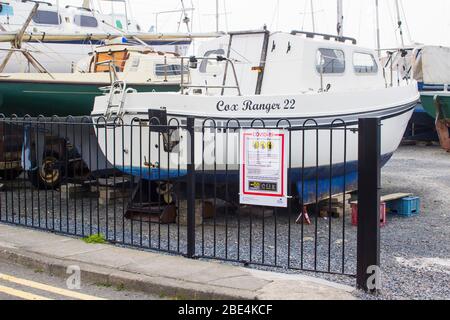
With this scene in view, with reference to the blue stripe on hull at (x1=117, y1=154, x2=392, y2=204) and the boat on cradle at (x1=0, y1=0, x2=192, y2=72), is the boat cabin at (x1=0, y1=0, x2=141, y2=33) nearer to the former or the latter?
the boat on cradle at (x1=0, y1=0, x2=192, y2=72)

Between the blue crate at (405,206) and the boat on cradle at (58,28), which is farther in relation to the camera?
the boat on cradle at (58,28)

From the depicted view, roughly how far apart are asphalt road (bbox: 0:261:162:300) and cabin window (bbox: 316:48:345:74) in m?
6.38

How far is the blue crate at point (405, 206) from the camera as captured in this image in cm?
1057

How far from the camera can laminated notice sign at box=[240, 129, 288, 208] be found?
6.67 metres

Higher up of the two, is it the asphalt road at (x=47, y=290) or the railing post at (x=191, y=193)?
the railing post at (x=191, y=193)

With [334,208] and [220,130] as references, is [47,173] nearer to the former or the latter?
[220,130]

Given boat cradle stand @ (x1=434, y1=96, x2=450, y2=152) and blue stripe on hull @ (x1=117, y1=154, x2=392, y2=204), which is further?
boat cradle stand @ (x1=434, y1=96, x2=450, y2=152)

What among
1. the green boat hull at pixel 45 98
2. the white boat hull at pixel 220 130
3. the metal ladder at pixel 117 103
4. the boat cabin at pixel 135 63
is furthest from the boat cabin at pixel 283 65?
the boat cabin at pixel 135 63

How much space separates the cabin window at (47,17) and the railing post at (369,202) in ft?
59.9

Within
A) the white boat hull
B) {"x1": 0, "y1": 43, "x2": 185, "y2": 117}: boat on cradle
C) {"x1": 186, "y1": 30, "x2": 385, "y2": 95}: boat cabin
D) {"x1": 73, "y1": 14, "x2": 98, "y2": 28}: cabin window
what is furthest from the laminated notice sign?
{"x1": 73, "y1": 14, "x2": 98, "y2": 28}: cabin window

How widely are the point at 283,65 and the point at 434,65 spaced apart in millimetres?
15236

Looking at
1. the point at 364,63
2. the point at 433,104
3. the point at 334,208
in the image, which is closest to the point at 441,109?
the point at 433,104

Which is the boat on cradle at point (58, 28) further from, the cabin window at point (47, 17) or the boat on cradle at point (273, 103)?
the boat on cradle at point (273, 103)

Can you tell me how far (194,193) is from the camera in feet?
24.2
